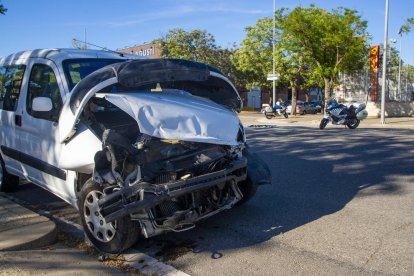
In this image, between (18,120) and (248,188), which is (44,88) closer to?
(18,120)

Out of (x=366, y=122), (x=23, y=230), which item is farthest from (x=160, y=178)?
(x=366, y=122)

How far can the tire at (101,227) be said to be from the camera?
4098mm

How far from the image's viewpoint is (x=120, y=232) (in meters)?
4.09

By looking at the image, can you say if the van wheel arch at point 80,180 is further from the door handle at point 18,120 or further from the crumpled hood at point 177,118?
the door handle at point 18,120

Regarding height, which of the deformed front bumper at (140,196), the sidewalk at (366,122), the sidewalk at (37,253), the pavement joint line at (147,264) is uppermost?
the deformed front bumper at (140,196)

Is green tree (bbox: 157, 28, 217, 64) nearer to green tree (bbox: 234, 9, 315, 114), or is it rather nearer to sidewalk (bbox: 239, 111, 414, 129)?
green tree (bbox: 234, 9, 315, 114)

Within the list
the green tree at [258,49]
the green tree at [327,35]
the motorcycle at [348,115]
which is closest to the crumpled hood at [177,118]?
the motorcycle at [348,115]

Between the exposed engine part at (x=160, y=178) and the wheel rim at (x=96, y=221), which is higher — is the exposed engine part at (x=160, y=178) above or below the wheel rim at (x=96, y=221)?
above

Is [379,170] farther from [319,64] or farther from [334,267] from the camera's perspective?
[319,64]

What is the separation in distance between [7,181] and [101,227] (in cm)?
317

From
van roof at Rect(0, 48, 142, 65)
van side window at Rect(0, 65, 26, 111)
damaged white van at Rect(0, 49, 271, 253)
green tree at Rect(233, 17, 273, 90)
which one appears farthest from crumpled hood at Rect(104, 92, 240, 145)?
green tree at Rect(233, 17, 273, 90)

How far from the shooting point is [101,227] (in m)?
4.23

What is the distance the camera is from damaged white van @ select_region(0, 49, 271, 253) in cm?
396

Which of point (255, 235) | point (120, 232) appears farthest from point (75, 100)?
point (255, 235)
